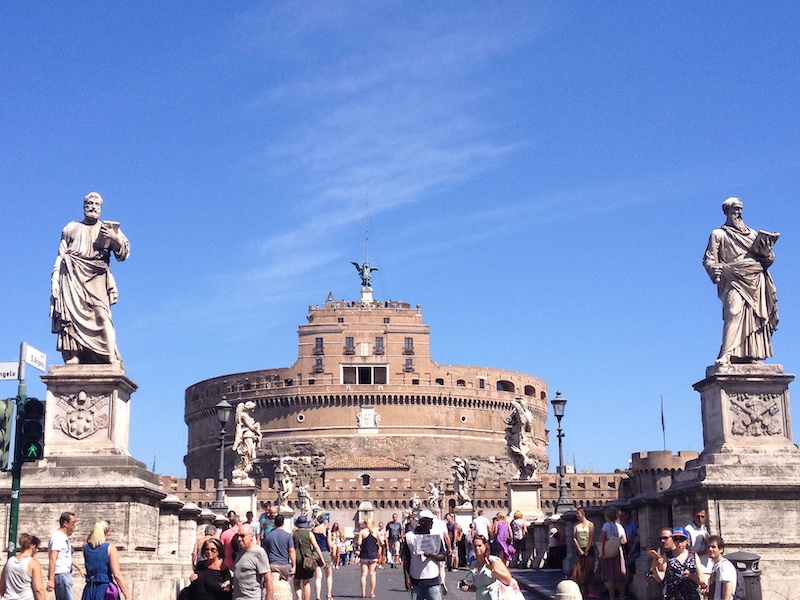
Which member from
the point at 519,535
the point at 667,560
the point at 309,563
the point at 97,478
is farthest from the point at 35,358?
the point at 519,535

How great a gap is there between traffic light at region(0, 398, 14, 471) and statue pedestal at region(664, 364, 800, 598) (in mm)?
7001

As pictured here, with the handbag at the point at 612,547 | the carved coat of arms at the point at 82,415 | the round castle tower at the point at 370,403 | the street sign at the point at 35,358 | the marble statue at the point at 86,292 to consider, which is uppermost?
the round castle tower at the point at 370,403

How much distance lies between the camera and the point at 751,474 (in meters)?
11.5

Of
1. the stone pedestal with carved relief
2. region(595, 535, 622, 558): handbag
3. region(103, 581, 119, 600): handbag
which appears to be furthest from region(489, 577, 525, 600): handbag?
the stone pedestal with carved relief

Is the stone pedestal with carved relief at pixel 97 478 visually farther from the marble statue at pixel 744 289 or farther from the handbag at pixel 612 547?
the marble statue at pixel 744 289

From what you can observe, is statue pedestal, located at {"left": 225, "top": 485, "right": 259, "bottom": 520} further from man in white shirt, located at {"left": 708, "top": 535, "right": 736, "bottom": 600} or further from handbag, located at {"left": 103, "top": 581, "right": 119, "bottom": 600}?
man in white shirt, located at {"left": 708, "top": 535, "right": 736, "bottom": 600}

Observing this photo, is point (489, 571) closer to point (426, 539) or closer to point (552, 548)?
point (426, 539)

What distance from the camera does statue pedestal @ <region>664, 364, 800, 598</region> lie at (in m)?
11.4

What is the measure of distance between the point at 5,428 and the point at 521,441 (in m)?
18.5

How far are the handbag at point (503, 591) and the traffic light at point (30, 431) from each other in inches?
183

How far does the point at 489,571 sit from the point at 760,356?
5056mm

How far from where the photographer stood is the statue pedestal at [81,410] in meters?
11.8

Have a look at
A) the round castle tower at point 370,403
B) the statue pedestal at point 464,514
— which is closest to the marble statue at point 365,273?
the round castle tower at point 370,403

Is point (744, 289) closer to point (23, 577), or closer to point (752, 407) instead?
point (752, 407)
